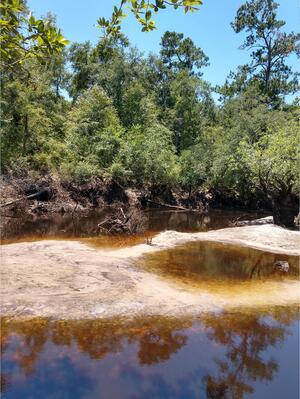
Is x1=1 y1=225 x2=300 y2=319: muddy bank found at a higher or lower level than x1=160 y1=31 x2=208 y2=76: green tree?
lower

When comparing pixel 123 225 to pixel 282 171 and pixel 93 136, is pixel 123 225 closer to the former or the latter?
pixel 282 171

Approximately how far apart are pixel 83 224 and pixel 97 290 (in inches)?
485

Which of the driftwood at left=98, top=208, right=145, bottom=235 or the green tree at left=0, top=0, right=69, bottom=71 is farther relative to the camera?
the driftwood at left=98, top=208, right=145, bottom=235

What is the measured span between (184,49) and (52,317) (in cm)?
4785

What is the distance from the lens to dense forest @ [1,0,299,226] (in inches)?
979

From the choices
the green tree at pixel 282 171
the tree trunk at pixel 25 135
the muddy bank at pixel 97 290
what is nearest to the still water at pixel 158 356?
the muddy bank at pixel 97 290

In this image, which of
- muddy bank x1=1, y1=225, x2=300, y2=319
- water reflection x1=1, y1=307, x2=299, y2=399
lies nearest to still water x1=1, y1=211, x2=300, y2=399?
water reflection x1=1, y1=307, x2=299, y2=399

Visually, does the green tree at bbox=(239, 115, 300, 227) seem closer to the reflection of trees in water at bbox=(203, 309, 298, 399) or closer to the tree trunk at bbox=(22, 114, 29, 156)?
the reflection of trees in water at bbox=(203, 309, 298, 399)

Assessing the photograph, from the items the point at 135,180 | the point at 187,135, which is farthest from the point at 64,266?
the point at 187,135

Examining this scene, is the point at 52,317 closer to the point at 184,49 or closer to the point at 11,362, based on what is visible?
the point at 11,362

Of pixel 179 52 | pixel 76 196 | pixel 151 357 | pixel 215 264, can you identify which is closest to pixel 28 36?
pixel 151 357

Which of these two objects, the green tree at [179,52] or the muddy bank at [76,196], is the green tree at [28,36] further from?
the green tree at [179,52]

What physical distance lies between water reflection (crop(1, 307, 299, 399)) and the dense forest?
566 inches

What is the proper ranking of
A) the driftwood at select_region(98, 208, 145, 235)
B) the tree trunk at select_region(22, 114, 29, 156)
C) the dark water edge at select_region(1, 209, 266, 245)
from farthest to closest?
the tree trunk at select_region(22, 114, 29, 156), the driftwood at select_region(98, 208, 145, 235), the dark water edge at select_region(1, 209, 266, 245)
